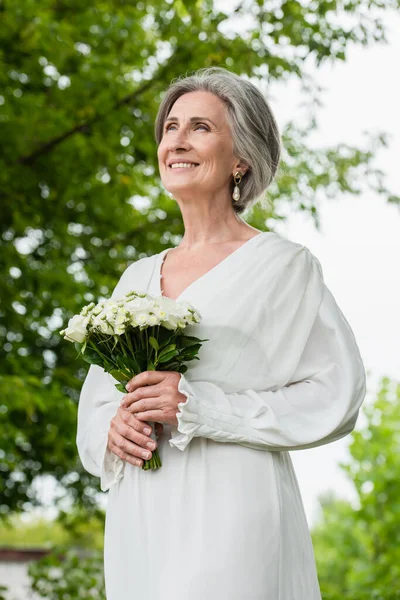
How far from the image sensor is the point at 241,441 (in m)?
2.41

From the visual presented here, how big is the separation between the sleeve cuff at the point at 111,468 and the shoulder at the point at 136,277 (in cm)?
55

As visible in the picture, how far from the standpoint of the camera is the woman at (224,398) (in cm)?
235

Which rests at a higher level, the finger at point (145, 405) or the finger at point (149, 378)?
the finger at point (149, 378)

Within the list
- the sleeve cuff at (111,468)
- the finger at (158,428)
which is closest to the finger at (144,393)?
the finger at (158,428)

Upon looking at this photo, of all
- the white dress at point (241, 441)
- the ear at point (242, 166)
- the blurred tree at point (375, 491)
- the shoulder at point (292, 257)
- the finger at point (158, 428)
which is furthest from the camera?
the blurred tree at point (375, 491)

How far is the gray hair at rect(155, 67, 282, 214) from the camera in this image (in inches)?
108

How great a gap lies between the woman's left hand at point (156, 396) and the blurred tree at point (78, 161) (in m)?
3.03

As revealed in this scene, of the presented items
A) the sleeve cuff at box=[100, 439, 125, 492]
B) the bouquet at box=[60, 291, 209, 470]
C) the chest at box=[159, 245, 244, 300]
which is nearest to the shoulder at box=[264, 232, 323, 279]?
the chest at box=[159, 245, 244, 300]

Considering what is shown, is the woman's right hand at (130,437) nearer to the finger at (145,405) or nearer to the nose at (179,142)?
the finger at (145,405)

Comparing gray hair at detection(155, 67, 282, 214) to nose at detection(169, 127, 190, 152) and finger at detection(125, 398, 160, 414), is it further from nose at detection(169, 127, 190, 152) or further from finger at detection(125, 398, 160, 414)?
finger at detection(125, 398, 160, 414)

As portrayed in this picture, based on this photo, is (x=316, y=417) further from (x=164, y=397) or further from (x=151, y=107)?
(x=151, y=107)

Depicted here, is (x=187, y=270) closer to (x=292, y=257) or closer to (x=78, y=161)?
(x=292, y=257)

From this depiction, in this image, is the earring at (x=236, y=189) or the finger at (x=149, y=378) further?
the earring at (x=236, y=189)

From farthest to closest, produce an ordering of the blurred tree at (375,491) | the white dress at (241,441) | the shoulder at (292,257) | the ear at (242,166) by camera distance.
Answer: the blurred tree at (375,491) → the ear at (242,166) → the shoulder at (292,257) → the white dress at (241,441)
